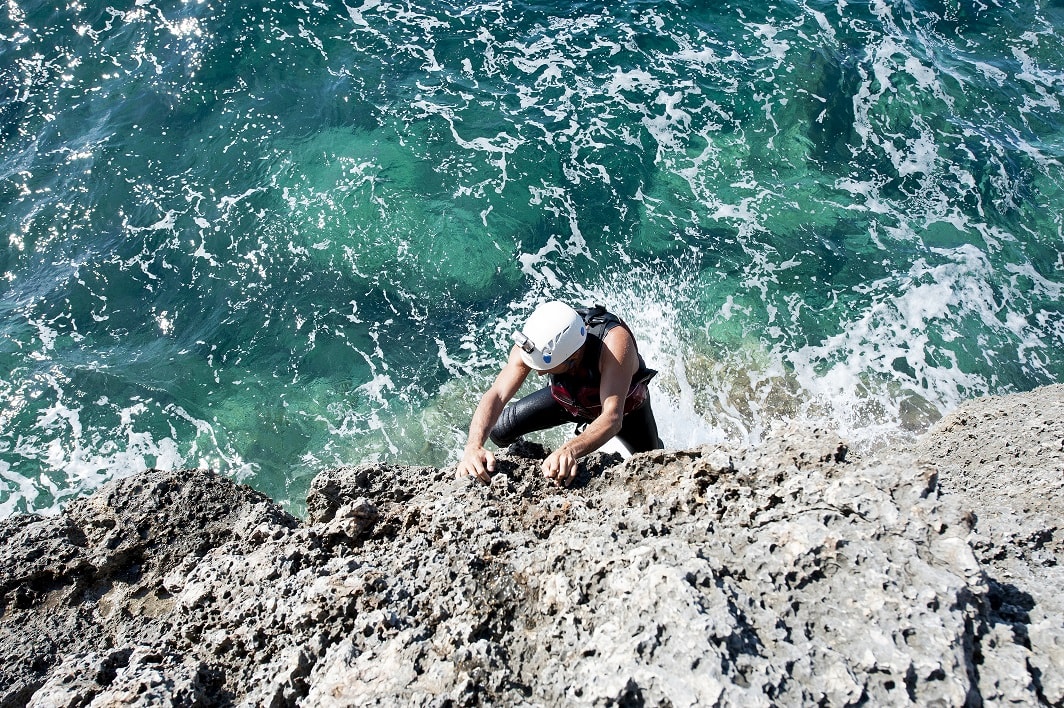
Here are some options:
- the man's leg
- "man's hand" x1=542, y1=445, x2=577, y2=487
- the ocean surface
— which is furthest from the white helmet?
the ocean surface

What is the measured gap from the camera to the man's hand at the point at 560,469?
4180 millimetres

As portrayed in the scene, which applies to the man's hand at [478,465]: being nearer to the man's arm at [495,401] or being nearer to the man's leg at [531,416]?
the man's arm at [495,401]

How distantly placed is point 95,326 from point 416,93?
5772 millimetres

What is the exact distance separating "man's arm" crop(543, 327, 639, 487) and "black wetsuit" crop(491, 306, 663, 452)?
0.09 meters

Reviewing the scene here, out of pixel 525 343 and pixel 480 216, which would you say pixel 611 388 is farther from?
pixel 480 216

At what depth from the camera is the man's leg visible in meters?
5.97

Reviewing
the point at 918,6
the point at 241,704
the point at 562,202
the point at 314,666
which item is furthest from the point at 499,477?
the point at 918,6

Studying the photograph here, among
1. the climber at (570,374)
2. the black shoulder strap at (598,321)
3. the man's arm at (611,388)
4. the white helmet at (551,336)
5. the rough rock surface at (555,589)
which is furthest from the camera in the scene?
the black shoulder strap at (598,321)

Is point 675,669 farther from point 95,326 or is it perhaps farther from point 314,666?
point 95,326

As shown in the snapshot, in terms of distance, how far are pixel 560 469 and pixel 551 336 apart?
0.88 metres

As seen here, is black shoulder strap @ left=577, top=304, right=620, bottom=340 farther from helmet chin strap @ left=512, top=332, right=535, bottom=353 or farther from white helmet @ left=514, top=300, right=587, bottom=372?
helmet chin strap @ left=512, top=332, right=535, bottom=353

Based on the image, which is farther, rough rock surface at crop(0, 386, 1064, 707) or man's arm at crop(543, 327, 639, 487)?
man's arm at crop(543, 327, 639, 487)

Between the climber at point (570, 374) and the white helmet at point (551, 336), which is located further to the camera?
the white helmet at point (551, 336)

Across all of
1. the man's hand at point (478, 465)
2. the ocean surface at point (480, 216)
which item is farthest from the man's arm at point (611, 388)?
the ocean surface at point (480, 216)
